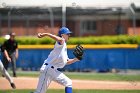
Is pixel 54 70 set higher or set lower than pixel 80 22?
higher

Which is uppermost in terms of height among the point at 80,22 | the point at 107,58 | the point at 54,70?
the point at 54,70

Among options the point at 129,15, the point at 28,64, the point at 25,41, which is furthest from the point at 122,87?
the point at 129,15

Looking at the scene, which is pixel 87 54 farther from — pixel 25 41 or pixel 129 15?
pixel 129 15

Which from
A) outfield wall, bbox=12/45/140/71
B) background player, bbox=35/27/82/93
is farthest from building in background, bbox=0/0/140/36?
background player, bbox=35/27/82/93

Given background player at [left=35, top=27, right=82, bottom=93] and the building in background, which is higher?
background player at [left=35, top=27, right=82, bottom=93]

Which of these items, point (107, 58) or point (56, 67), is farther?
point (107, 58)

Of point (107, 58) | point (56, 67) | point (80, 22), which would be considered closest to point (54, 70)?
point (56, 67)

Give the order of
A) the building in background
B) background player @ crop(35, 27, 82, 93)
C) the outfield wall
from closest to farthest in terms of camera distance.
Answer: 1. background player @ crop(35, 27, 82, 93)
2. the outfield wall
3. the building in background

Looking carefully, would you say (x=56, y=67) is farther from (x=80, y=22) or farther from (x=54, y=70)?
(x=80, y=22)

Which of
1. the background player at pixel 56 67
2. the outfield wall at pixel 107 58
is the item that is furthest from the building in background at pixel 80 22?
the background player at pixel 56 67

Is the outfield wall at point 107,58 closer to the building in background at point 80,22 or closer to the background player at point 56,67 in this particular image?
the building in background at point 80,22

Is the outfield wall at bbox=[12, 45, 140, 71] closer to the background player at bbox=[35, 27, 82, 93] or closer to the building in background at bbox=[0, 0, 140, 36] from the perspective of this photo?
the building in background at bbox=[0, 0, 140, 36]

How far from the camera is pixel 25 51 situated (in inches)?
1005

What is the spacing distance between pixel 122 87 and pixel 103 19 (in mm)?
20608
